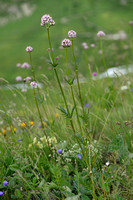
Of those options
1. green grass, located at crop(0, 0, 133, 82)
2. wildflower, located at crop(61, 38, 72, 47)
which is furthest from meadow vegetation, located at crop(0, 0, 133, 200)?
green grass, located at crop(0, 0, 133, 82)

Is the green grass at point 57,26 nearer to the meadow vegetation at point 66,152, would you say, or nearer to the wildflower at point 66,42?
the meadow vegetation at point 66,152

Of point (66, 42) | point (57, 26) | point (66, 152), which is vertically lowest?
point (57, 26)

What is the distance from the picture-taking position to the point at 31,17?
12.7 m

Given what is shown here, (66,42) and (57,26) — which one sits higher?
(66,42)

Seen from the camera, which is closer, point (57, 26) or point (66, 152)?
point (66, 152)

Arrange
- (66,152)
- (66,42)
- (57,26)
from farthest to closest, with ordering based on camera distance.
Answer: (57,26)
(66,152)
(66,42)

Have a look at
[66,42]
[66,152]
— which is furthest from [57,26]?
[66,42]

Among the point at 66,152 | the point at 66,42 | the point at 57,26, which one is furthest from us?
the point at 57,26

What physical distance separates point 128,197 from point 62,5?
11.7 metres

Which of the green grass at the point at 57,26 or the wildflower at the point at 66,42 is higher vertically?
the wildflower at the point at 66,42

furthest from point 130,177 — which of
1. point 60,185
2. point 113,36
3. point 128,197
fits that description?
point 113,36

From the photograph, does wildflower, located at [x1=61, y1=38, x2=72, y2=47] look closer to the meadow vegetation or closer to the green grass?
the meadow vegetation

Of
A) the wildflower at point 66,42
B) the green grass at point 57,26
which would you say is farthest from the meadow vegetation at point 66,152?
the green grass at point 57,26

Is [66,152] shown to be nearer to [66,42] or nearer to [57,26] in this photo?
[66,42]
